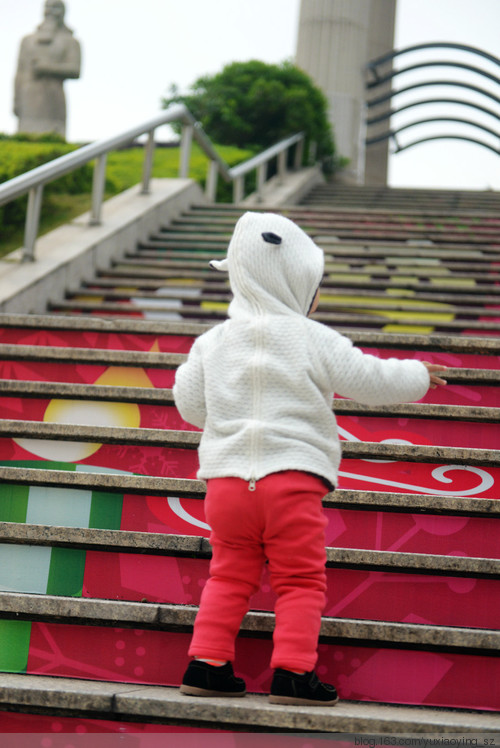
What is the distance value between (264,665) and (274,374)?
2.55ft

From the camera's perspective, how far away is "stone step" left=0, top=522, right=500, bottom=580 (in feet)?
7.95

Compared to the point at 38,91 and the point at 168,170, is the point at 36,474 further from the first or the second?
the point at 38,91

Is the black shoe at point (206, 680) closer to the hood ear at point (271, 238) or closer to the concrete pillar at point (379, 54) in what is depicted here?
the hood ear at point (271, 238)

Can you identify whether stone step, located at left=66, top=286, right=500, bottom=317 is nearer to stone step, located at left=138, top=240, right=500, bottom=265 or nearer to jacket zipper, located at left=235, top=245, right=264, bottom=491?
stone step, located at left=138, top=240, right=500, bottom=265

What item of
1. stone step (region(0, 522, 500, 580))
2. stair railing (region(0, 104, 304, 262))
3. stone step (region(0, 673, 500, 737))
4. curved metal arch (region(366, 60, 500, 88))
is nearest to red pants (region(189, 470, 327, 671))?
stone step (region(0, 673, 500, 737))

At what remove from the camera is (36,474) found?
281cm

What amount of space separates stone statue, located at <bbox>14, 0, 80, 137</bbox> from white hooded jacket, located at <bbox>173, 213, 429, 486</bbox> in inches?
376

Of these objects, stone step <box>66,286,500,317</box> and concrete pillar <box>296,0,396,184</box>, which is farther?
concrete pillar <box>296,0,396,184</box>

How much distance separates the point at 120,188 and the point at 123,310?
3982 millimetres

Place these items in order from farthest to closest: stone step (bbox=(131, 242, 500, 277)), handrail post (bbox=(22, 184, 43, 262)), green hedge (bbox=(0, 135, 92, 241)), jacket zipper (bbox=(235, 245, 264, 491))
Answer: green hedge (bbox=(0, 135, 92, 241)) < stone step (bbox=(131, 242, 500, 277)) < handrail post (bbox=(22, 184, 43, 262)) < jacket zipper (bbox=(235, 245, 264, 491))

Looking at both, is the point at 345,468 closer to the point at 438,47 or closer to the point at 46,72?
the point at 46,72

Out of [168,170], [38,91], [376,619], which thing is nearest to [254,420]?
[376,619]

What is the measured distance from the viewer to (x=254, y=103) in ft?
39.0

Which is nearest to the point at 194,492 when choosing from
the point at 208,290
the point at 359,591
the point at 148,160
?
the point at 359,591
